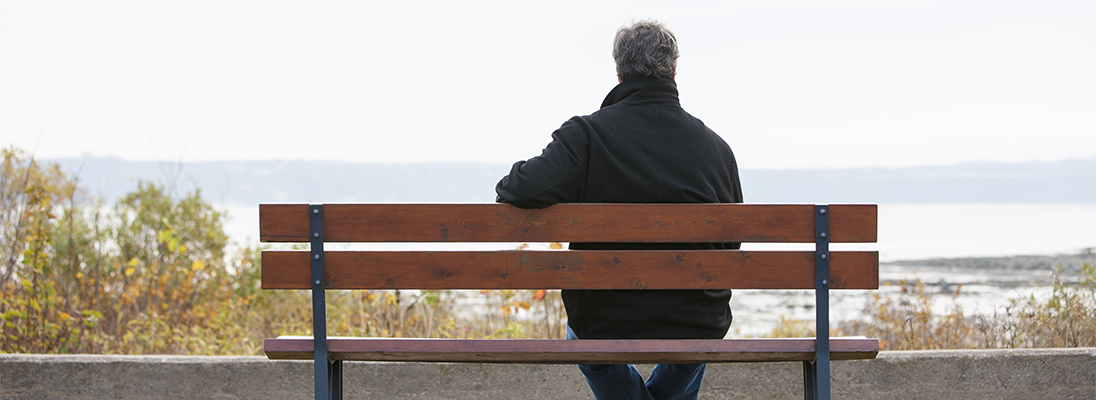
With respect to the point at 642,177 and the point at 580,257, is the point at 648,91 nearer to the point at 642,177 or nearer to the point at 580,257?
the point at 642,177

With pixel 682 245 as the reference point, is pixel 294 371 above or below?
below

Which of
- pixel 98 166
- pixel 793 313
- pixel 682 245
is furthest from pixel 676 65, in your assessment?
pixel 98 166

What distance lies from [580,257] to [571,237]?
0.06m

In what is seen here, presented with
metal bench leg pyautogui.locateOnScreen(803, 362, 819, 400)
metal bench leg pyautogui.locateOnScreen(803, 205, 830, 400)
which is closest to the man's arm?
metal bench leg pyautogui.locateOnScreen(803, 205, 830, 400)

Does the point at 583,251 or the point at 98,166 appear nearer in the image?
the point at 583,251

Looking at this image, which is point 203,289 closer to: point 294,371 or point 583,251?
point 294,371

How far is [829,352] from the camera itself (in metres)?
2.45

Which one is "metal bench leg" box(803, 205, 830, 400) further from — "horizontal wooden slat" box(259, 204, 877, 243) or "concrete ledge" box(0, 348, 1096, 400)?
"concrete ledge" box(0, 348, 1096, 400)

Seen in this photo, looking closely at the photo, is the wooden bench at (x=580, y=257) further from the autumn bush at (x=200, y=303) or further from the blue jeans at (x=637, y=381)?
the autumn bush at (x=200, y=303)

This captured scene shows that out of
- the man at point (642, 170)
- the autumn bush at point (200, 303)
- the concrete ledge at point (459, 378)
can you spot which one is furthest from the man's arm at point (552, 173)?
the autumn bush at point (200, 303)

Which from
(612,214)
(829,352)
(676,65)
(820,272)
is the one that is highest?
(676,65)

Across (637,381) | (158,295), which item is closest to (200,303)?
(158,295)

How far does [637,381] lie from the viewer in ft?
8.66

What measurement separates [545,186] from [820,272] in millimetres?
826
